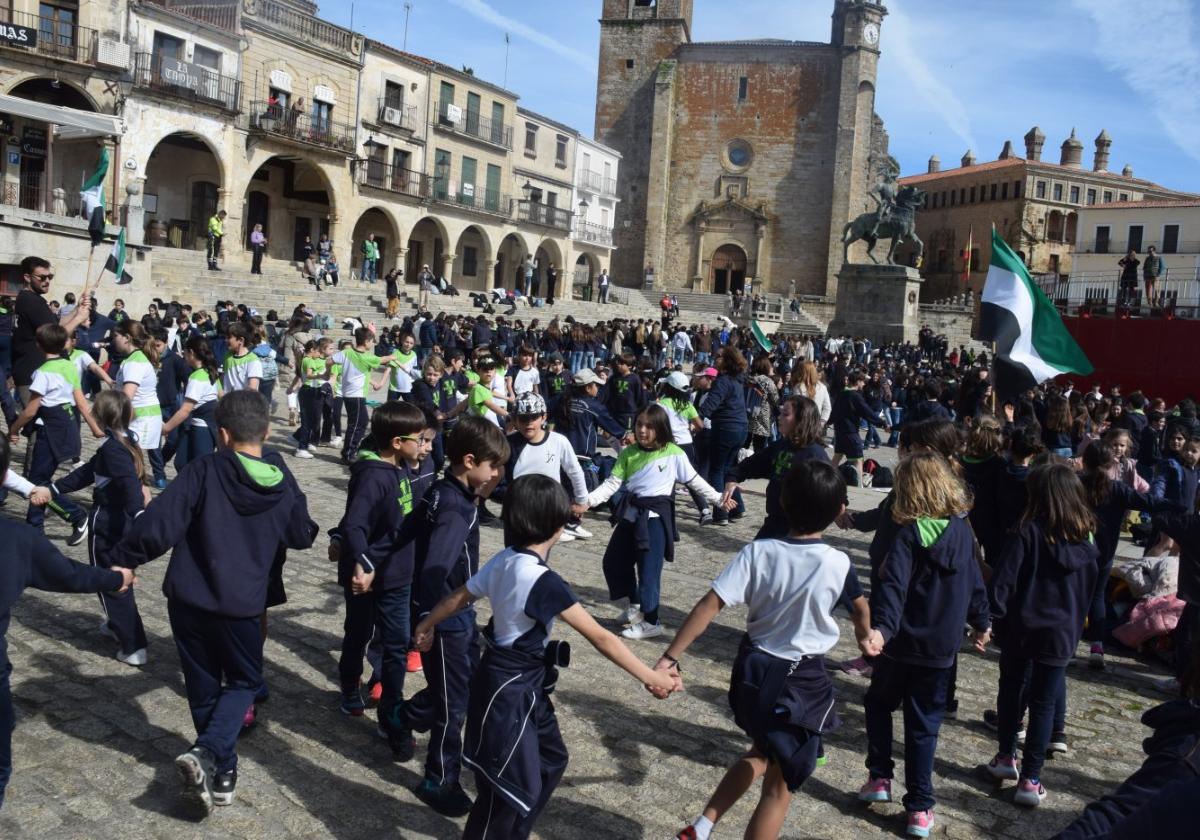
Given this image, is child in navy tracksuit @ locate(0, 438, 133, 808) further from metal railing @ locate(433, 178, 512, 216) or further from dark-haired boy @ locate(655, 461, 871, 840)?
metal railing @ locate(433, 178, 512, 216)

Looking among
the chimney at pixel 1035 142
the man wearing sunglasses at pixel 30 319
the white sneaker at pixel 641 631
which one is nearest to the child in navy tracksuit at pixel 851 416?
the white sneaker at pixel 641 631

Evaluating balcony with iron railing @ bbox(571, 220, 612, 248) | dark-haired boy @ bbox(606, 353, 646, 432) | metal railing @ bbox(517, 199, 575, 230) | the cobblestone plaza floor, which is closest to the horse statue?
metal railing @ bbox(517, 199, 575, 230)

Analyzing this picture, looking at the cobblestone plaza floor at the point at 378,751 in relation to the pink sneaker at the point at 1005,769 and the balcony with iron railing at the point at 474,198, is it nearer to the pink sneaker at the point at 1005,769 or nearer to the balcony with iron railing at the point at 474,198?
the pink sneaker at the point at 1005,769

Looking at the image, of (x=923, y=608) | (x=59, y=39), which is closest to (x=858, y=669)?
(x=923, y=608)

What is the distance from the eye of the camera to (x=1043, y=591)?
4.48 metres

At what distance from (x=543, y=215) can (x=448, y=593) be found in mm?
43389

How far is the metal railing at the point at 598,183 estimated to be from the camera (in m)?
50.6

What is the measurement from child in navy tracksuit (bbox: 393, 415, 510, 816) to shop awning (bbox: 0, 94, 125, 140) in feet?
77.8

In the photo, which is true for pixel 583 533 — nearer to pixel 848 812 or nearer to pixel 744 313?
pixel 848 812

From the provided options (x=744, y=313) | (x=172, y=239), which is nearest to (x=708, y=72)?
(x=744, y=313)

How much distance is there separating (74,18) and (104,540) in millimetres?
26415

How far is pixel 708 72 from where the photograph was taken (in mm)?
54062

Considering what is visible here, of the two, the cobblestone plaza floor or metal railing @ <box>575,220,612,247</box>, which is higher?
metal railing @ <box>575,220,612,247</box>

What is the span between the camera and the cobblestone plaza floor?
3996 millimetres
